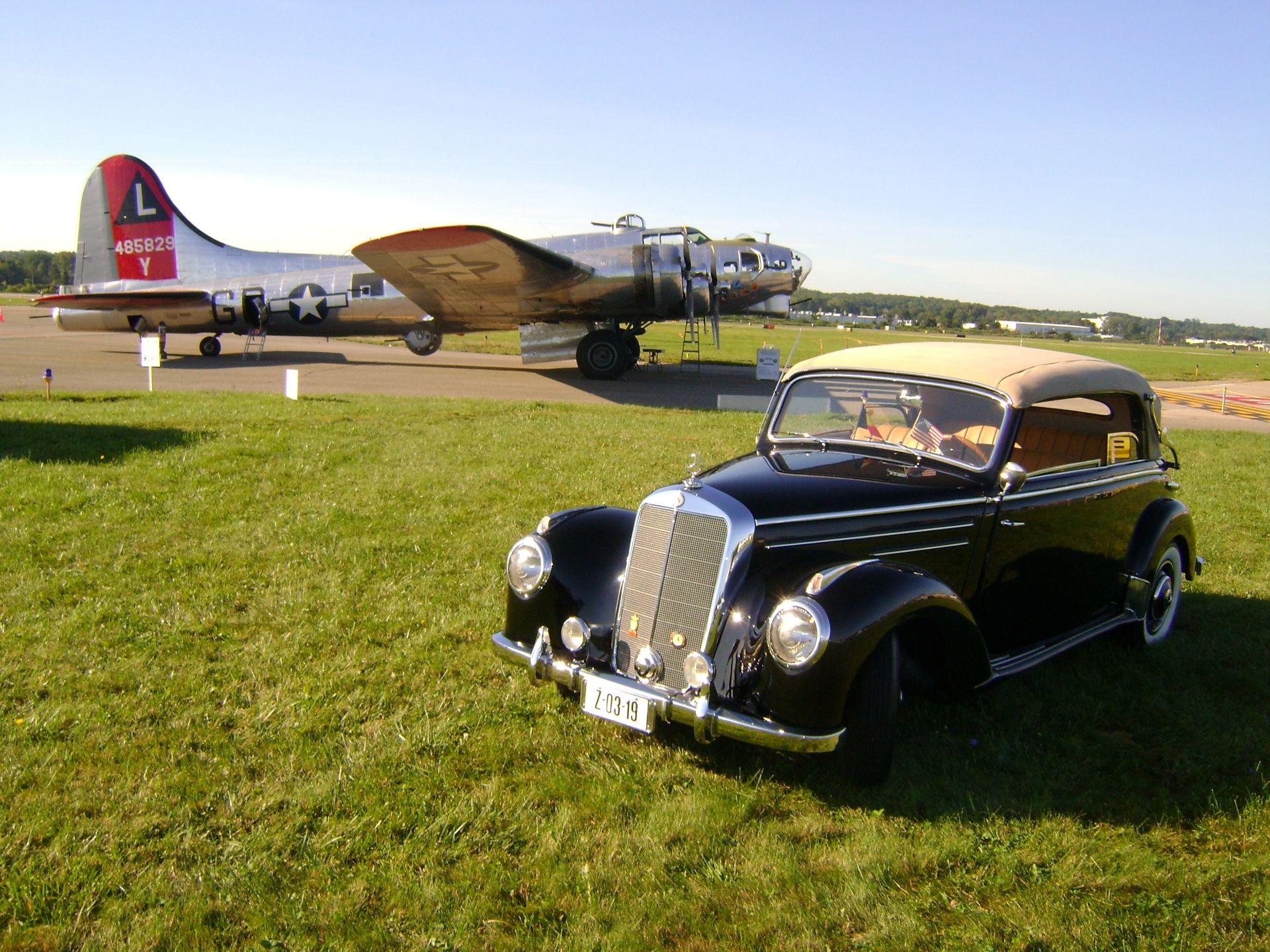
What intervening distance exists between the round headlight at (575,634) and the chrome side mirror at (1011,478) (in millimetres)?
2191

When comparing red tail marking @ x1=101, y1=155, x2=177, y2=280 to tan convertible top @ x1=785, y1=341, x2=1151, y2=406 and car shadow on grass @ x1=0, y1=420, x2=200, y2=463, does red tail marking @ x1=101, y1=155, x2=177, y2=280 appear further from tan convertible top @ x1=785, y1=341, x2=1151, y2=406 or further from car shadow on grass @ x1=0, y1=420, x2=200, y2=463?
tan convertible top @ x1=785, y1=341, x2=1151, y2=406

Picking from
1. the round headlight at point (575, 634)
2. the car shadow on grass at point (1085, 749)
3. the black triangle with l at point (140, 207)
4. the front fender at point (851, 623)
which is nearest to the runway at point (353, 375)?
the black triangle with l at point (140, 207)

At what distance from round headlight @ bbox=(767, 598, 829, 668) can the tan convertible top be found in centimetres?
187

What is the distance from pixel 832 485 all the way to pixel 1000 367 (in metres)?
1.35

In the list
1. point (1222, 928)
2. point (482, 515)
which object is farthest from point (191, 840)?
point (482, 515)

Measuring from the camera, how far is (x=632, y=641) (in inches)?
155

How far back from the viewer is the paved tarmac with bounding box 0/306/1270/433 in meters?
16.2

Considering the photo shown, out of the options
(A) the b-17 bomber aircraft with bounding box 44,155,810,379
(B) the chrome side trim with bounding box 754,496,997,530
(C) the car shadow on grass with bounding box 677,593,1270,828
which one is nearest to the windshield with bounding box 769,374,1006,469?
(B) the chrome side trim with bounding box 754,496,997,530

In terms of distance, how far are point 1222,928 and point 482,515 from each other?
5.77 meters

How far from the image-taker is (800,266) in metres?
21.0

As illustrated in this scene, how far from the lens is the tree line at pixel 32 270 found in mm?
110000

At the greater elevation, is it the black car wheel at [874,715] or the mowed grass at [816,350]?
the mowed grass at [816,350]

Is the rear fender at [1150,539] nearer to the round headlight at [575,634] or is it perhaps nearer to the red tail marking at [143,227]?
the round headlight at [575,634]

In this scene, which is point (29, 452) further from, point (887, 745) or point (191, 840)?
point (887, 745)
